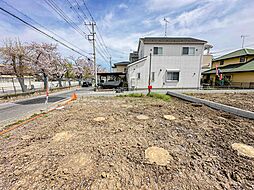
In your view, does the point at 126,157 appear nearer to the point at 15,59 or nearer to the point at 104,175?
the point at 104,175

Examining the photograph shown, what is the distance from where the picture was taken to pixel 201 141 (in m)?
2.75

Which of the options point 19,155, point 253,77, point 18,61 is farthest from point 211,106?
point 18,61

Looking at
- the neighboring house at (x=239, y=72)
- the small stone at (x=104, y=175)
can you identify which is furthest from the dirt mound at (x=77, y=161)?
the neighboring house at (x=239, y=72)

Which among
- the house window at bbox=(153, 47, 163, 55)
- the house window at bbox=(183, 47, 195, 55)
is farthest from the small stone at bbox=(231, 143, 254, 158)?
the house window at bbox=(183, 47, 195, 55)

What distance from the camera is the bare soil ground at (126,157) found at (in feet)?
5.44

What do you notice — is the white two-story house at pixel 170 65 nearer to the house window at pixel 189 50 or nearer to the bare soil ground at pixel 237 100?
the house window at pixel 189 50

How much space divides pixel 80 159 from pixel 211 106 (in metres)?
6.59

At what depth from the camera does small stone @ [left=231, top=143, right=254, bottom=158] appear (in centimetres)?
226

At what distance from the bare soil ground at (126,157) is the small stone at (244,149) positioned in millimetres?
94

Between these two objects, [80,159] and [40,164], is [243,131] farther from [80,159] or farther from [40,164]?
[40,164]

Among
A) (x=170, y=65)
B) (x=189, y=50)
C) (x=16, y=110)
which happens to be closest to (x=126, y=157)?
(x=16, y=110)

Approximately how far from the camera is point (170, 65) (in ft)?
41.3

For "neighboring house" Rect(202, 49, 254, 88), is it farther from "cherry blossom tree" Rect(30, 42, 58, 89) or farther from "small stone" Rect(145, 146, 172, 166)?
"cherry blossom tree" Rect(30, 42, 58, 89)

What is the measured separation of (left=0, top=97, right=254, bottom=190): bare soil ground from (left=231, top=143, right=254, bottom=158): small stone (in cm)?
9
